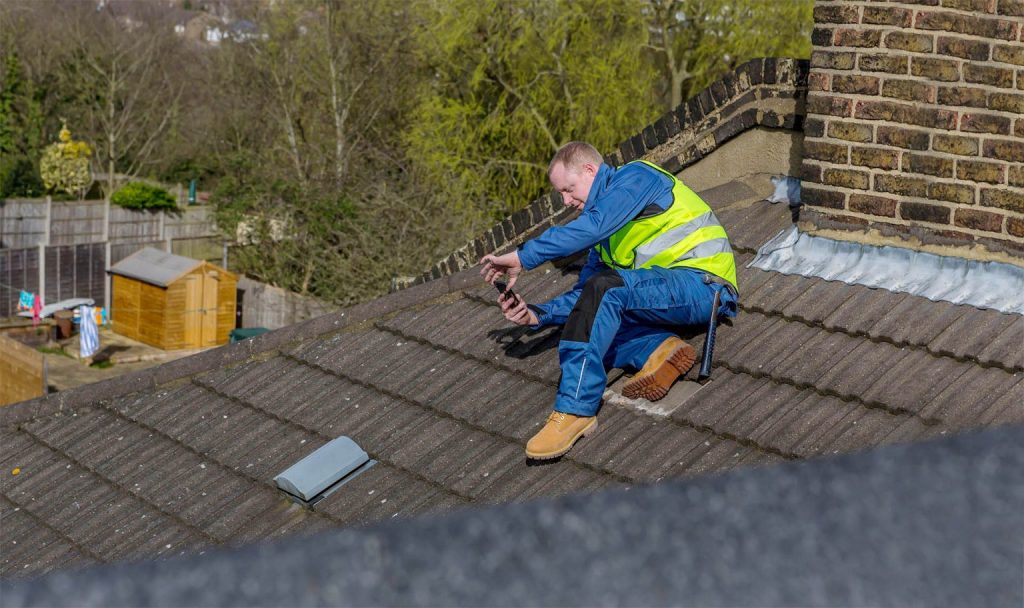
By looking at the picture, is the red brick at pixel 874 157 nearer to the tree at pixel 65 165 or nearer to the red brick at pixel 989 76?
the red brick at pixel 989 76

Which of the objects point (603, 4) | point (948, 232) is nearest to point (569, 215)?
point (948, 232)

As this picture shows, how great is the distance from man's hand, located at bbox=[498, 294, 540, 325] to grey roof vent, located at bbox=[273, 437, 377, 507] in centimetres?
Result: 80

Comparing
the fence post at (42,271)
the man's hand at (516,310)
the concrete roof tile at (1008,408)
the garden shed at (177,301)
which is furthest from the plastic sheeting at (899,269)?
the fence post at (42,271)

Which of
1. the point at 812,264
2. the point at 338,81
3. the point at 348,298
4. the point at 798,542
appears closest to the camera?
the point at 798,542

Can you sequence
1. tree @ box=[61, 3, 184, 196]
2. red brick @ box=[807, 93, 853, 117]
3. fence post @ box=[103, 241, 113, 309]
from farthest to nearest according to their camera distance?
1. tree @ box=[61, 3, 184, 196]
2. fence post @ box=[103, 241, 113, 309]
3. red brick @ box=[807, 93, 853, 117]

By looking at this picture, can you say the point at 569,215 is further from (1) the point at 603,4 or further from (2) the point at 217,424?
(1) the point at 603,4

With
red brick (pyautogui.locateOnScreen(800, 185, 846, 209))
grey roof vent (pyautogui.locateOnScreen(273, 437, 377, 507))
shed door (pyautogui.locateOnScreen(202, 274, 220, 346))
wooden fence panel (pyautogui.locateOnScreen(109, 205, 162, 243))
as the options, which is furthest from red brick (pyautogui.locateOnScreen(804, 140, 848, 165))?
wooden fence panel (pyautogui.locateOnScreen(109, 205, 162, 243))

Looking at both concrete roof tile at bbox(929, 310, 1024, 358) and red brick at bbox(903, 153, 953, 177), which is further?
red brick at bbox(903, 153, 953, 177)

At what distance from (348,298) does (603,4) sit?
9.54 m

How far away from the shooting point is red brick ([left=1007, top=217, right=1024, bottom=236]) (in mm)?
4578

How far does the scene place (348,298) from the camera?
23.7 meters

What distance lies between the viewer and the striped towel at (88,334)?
77.4ft

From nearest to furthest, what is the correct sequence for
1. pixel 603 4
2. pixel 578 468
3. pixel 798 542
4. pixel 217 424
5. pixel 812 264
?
1. pixel 798 542
2. pixel 578 468
3. pixel 812 264
4. pixel 217 424
5. pixel 603 4

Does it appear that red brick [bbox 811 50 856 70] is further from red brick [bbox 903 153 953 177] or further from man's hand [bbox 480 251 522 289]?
man's hand [bbox 480 251 522 289]
